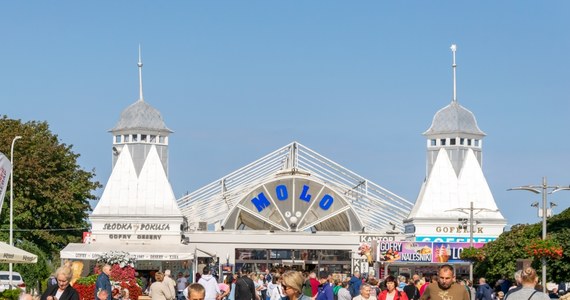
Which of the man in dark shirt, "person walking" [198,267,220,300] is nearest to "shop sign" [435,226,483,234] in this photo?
"person walking" [198,267,220,300]

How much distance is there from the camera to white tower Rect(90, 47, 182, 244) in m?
78.9

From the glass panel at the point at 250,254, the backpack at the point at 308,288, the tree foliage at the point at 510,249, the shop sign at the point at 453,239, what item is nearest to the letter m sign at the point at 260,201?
the glass panel at the point at 250,254

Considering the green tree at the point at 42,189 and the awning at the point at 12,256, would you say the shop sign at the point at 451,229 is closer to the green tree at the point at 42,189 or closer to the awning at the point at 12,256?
the green tree at the point at 42,189

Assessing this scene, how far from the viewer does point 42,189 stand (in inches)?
2761

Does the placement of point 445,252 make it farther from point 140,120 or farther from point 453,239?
point 140,120

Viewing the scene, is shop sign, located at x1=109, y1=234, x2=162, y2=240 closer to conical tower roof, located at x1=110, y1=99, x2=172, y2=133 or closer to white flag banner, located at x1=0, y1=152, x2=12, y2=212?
conical tower roof, located at x1=110, y1=99, x2=172, y2=133

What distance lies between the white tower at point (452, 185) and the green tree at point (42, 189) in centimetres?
2001

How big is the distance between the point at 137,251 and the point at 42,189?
A: 592 centimetres

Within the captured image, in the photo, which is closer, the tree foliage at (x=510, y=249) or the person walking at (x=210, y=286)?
the person walking at (x=210, y=286)

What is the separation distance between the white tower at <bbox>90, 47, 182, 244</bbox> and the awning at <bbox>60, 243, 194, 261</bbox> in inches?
133

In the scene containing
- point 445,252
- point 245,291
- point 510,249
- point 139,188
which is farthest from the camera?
point 139,188

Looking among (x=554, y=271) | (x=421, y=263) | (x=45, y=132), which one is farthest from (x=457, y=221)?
(x=554, y=271)

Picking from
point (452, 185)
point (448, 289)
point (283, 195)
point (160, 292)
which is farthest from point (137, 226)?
point (448, 289)

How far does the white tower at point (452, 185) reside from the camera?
79.5 meters
